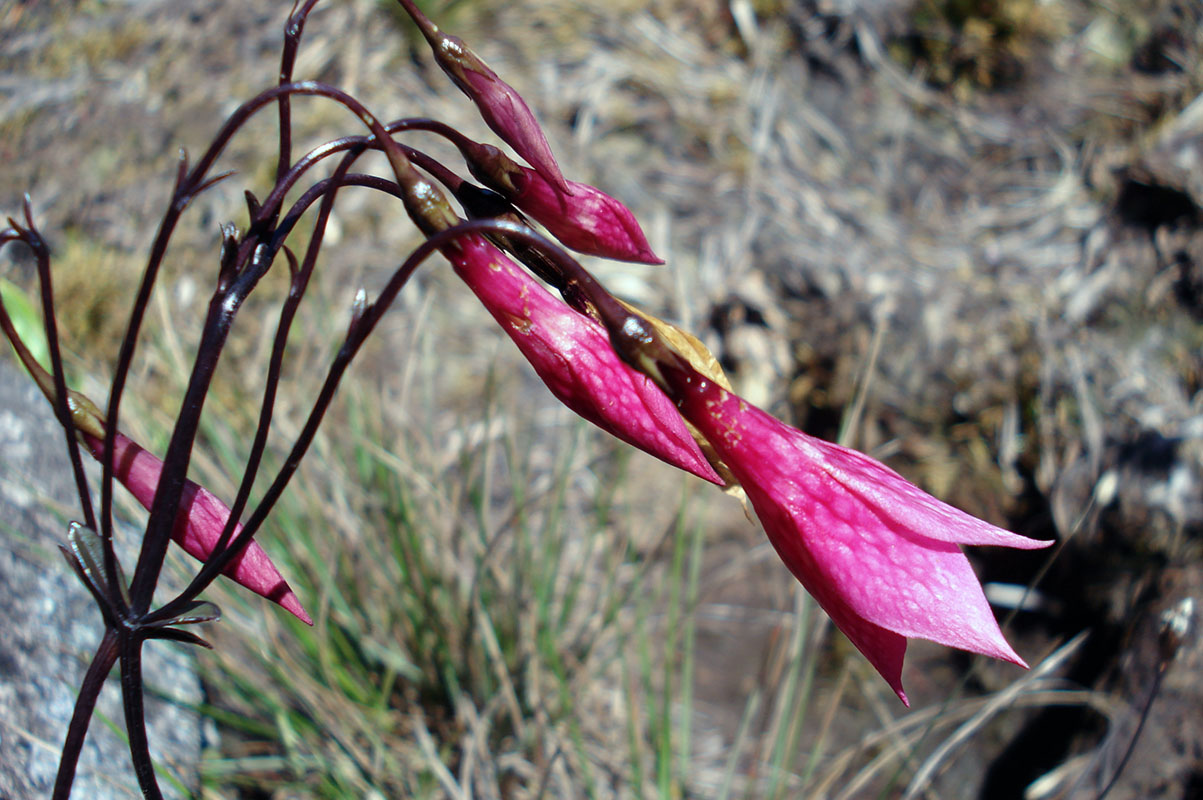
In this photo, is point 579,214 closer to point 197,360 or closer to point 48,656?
point 197,360

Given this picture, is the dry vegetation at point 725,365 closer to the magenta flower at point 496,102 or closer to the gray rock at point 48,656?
the gray rock at point 48,656

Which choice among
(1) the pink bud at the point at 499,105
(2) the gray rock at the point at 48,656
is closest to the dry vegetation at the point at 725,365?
(2) the gray rock at the point at 48,656


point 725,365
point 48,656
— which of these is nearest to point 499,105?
point 48,656

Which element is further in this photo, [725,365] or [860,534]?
[725,365]

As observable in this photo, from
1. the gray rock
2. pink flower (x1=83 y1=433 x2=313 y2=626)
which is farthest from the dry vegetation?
pink flower (x1=83 y1=433 x2=313 y2=626)

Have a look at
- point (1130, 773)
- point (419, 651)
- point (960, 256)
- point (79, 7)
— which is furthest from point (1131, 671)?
point (79, 7)

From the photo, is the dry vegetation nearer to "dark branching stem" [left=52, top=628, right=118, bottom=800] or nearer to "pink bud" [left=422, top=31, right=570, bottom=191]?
"dark branching stem" [left=52, top=628, right=118, bottom=800]
